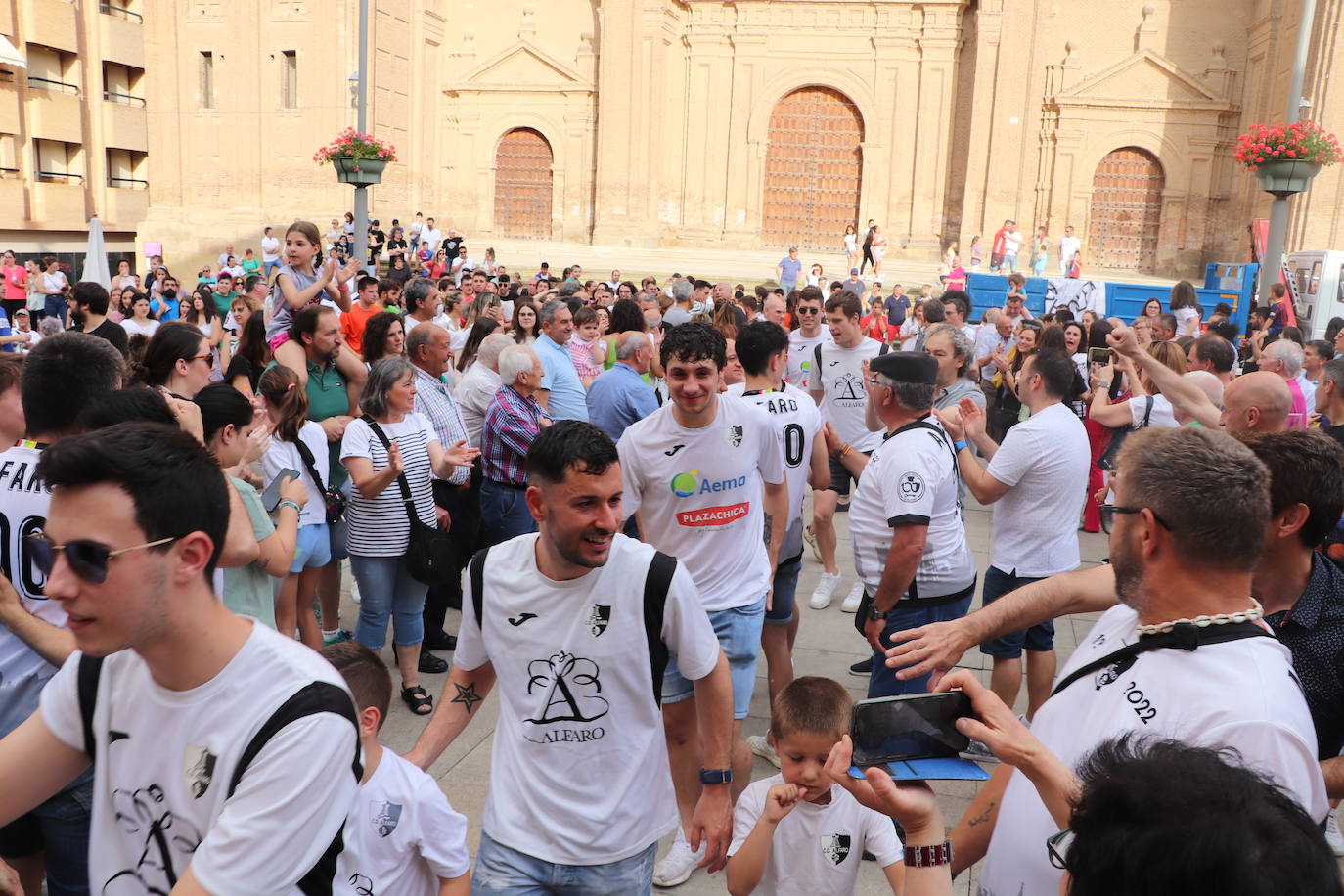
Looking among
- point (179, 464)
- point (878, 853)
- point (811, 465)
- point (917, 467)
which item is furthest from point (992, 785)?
point (811, 465)

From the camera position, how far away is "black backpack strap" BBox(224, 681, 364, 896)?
1820 mm

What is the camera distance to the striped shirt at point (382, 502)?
5605mm

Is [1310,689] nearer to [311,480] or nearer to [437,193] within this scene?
[311,480]

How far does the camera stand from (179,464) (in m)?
1.88

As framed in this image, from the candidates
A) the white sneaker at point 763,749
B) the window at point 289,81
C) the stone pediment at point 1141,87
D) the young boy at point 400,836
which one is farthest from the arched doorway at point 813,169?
the young boy at point 400,836

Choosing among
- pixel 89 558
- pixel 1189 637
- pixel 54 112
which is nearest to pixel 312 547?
pixel 89 558

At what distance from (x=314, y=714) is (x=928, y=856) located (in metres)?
1.22

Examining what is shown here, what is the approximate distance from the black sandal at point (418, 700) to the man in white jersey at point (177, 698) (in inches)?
150

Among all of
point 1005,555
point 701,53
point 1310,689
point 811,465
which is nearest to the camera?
point 1310,689

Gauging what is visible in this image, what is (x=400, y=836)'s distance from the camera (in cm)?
254

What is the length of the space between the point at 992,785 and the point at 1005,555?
10.1 feet

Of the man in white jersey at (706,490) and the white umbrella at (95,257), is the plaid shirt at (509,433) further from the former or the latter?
the white umbrella at (95,257)

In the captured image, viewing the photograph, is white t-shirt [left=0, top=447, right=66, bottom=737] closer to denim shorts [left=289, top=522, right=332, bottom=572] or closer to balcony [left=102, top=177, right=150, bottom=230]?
Answer: denim shorts [left=289, top=522, right=332, bottom=572]

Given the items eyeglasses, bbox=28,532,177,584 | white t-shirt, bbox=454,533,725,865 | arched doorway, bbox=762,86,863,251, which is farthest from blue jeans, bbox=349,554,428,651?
arched doorway, bbox=762,86,863,251
